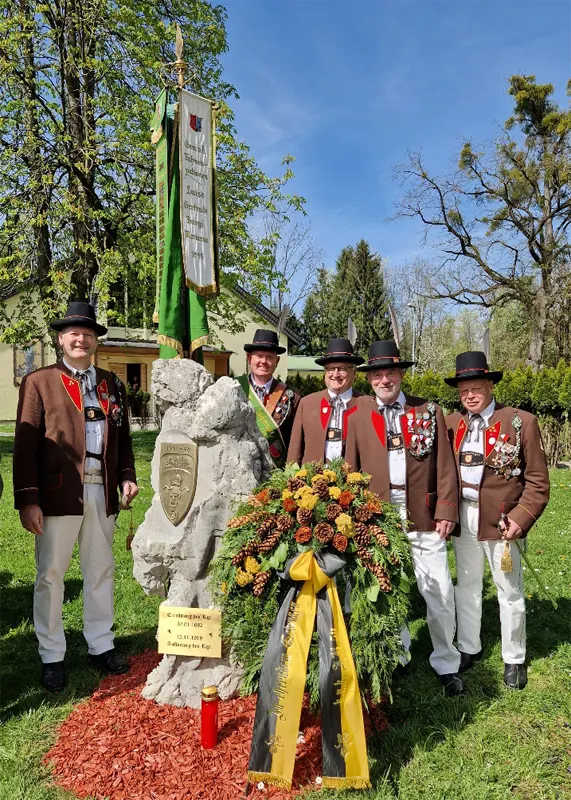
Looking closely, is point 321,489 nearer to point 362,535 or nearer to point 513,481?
point 362,535

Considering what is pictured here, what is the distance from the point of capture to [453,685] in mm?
3865

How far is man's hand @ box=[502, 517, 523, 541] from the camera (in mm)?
3854

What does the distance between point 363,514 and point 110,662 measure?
7.87 feet

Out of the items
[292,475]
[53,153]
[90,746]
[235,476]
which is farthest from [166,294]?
[53,153]

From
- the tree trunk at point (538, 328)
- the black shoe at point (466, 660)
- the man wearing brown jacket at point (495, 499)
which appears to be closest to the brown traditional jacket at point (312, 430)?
the man wearing brown jacket at point (495, 499)

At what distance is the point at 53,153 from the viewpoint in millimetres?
12492

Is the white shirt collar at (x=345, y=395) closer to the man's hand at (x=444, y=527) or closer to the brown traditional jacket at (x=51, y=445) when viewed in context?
the man's hand at (x=444, y=527)

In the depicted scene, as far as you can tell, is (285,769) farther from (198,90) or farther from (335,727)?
(198,90)

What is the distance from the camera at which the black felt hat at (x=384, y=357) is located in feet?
13.4

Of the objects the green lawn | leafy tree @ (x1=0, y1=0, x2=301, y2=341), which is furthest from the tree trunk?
the green lawn

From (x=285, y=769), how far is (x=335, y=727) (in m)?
0.31

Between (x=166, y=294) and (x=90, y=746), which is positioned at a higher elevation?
(x=166, y=294)

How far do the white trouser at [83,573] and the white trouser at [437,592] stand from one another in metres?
2.16

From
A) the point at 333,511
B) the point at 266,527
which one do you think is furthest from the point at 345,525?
the point at 266,527
